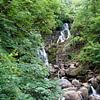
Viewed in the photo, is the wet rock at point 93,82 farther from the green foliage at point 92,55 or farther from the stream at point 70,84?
the green foliage at point 92,55

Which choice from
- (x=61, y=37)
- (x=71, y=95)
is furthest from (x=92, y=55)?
(x=61, y=37)

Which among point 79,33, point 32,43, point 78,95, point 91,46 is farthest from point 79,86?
point 79,33

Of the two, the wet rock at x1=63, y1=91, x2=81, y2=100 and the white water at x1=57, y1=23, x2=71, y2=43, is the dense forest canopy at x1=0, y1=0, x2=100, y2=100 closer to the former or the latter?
the wet rock at x1=63, y1=91, x2=81, y2=100

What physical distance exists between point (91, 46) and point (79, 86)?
9.18ft

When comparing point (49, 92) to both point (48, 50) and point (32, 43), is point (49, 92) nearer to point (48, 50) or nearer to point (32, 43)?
point (32, 43)

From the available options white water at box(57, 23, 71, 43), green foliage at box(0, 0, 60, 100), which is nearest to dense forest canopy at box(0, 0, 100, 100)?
green foliage at box(0, 0, 60, 100)

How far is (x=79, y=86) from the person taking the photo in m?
11.4

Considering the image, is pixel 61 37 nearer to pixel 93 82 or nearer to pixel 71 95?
pixel 93 82

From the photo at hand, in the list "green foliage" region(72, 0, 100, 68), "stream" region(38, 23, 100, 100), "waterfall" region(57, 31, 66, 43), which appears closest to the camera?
"stream" region(38, 23, 100, 100)

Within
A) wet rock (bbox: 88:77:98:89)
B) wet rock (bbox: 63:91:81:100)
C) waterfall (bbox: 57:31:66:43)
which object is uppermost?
waterfall (bbox: 57:31:66:43)

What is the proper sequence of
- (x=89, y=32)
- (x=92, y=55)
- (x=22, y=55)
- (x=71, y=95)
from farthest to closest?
(x=89, y=32)
(x=92, y=55)
(x=71, y=95)
(x=22, y=55)

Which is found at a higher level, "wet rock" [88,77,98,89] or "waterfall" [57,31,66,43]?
"waterfall" [57,31,66,43]

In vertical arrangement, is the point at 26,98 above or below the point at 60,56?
below

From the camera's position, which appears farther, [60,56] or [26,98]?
[60,56]
